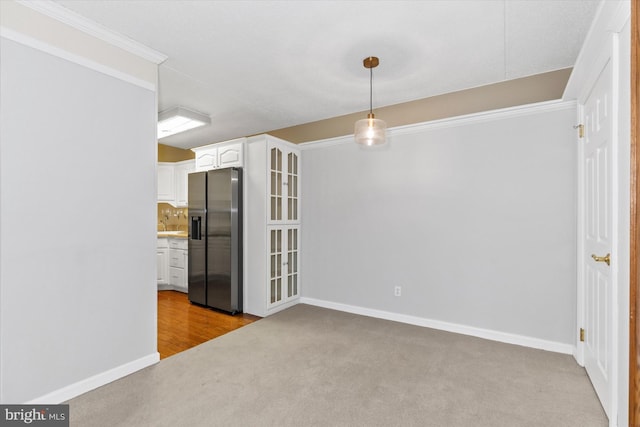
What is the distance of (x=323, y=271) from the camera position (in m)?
4.17

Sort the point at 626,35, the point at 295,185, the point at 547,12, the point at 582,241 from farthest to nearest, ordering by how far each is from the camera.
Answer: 1. the point at 295,185
2. the point at 582,241
3. the point at 547,12
4. the point at 626,35

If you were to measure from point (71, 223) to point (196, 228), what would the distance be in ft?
7.32

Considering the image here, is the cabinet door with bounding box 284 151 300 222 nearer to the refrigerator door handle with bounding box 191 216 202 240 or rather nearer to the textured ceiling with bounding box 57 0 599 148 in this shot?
the textured ceiling with bounding box 57 0 599 148

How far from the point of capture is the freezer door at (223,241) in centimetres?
389

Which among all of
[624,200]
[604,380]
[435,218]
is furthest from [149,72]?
[604,380]

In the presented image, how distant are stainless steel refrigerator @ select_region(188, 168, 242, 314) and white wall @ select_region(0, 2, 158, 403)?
4.49ft

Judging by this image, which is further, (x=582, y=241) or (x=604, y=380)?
(x=582, y=241)

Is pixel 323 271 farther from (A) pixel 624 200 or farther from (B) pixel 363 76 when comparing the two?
(A) pixel 624 200

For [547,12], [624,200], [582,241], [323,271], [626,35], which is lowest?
[323,271]

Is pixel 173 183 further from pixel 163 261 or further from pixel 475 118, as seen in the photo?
pixel 475 118

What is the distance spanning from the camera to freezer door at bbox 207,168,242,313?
12.8 feet

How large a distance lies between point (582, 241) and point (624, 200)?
1160 millimetres

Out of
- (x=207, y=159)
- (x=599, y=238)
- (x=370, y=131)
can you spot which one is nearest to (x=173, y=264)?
(x=207, y=159)

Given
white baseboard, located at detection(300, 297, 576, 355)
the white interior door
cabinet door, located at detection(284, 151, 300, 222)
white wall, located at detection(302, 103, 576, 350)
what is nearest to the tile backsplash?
cabinet door, located at detection(284, 151, 300, 222)
